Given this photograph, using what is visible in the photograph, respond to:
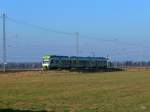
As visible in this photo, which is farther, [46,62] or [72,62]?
[72,62]

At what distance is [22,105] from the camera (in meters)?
22.9

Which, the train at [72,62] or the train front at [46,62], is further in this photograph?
the train at [72,62]

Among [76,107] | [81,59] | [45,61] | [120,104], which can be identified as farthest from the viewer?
[81,59]

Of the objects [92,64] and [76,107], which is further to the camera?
[92,64]

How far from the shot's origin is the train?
97.0 meters

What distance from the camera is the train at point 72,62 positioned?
318ft

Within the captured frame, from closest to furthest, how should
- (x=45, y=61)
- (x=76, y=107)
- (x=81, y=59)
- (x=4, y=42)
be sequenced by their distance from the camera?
1. (x=76, y=107)
2. (x=4, y=42)
3. (x=45, y=61)
4. (x=81, y=59)

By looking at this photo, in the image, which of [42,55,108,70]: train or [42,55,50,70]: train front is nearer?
[42,55,50,70]: train front

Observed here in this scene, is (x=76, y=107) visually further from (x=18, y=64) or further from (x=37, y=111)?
(x=18, y=64)

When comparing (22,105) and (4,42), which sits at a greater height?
(4,42)

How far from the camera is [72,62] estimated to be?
102 metres

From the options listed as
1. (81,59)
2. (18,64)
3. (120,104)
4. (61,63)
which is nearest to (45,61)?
(61,63)

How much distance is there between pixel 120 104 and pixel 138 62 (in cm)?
16019

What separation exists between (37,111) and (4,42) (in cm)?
6481
